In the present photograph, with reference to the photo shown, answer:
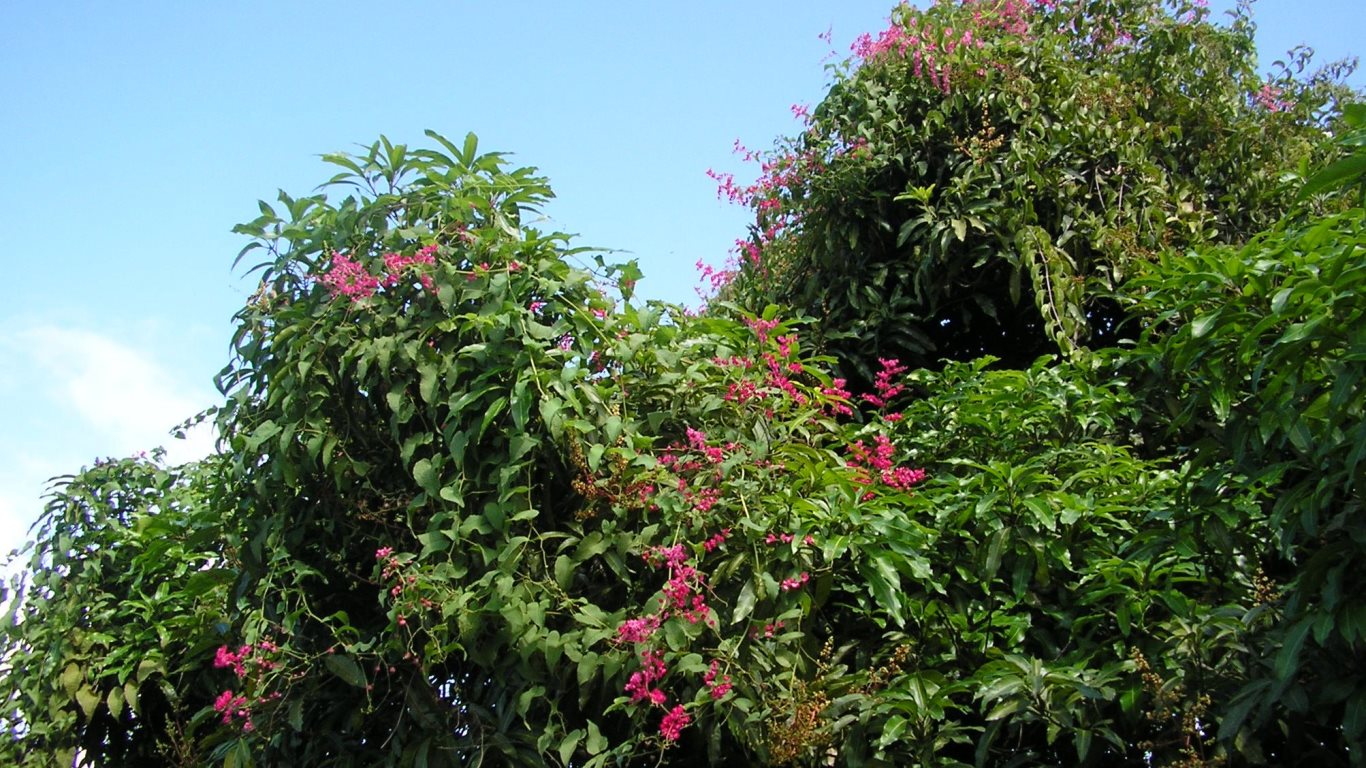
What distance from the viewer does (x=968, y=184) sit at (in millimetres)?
5566

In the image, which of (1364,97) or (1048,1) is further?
(1364,97)

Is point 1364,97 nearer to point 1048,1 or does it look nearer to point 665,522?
point 1048,1

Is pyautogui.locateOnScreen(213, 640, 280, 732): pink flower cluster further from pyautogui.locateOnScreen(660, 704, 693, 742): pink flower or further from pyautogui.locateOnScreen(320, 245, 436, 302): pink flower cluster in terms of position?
pyautogui.locateOnScreen(660, 704, 693, 742): pink flower

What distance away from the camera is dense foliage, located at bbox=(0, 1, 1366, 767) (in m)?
3.25

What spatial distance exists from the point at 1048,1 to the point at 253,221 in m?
4.35

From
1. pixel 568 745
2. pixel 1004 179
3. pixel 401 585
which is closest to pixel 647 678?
pixel 568 745

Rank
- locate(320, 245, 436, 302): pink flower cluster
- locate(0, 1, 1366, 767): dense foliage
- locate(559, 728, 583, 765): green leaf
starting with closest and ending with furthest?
locate(0, 1, 1366, 767): dense foliage → locate(559, 728, 583, 765): green leaf → locate(320, 245, 436, 302): pink flower cluster

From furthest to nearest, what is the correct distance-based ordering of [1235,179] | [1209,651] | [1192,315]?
1. [1235,179]
2. [1192,315]
3. [1209,651]

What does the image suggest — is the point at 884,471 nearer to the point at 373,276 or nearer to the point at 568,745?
the point at 568,745

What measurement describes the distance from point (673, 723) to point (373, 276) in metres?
1.66

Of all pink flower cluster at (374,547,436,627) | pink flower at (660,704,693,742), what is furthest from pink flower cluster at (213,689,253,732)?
pink flower at (660,704,693,742)

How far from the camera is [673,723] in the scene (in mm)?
3342

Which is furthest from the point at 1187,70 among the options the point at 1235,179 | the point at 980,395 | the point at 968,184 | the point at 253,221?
the point at 253,221

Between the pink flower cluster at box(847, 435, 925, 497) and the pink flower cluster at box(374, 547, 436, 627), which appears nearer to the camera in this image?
the pink flower cluster at box(374, 547, 436, 627)
